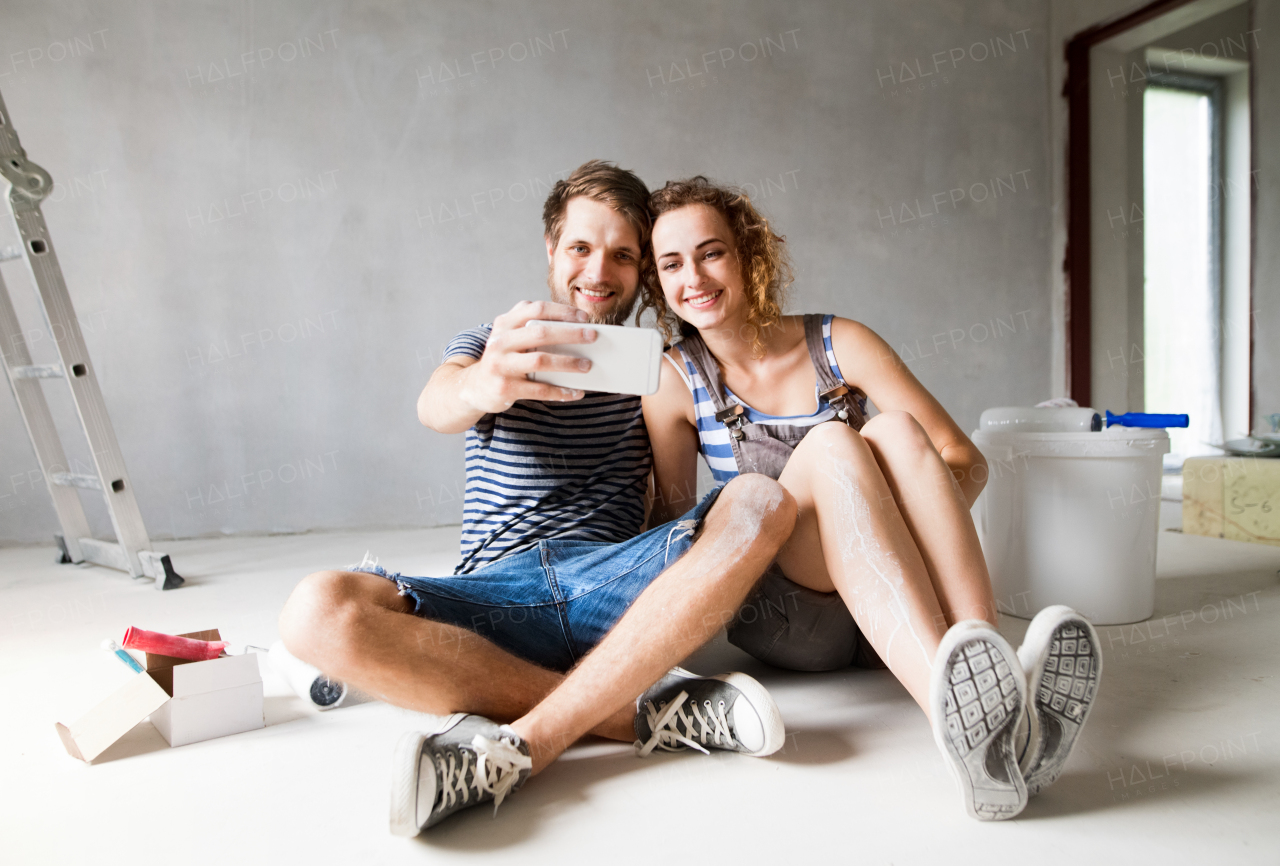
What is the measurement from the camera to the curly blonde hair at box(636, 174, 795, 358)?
131cm

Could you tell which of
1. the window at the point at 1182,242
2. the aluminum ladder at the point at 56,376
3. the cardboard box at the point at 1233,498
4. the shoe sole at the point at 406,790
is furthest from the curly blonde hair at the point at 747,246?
the window at the point at 1182,242

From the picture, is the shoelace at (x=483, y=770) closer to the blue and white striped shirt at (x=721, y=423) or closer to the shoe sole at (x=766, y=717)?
the shoe sole at (x=766, y=717)

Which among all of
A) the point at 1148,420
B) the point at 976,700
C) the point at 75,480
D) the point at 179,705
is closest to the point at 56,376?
the point at 75,480

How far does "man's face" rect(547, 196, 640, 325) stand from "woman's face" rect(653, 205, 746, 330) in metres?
0.06

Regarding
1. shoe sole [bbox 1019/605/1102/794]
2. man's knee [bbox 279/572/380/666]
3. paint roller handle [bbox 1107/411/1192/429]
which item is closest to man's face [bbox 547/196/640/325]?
man's knee [bbox 279/572/380/666]

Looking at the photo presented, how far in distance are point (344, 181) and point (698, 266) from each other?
83.1 inches

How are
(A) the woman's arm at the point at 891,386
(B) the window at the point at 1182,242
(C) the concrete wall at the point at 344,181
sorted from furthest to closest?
1. (B) the window at the point at 1182,242
2. (C) the concrete wall at the point at 344,181
3. (A) the woman's arm at the point at 891,386

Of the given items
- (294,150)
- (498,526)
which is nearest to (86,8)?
(294,150)

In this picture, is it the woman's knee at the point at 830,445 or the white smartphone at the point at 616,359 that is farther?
the woman's knee at the point at 830,445

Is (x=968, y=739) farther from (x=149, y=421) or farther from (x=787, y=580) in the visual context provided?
(x=149, y=421)

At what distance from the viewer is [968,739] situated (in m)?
0.79

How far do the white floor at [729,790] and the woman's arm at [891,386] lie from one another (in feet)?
1.27

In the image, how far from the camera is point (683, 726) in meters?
1.03

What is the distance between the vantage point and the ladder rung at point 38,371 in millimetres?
2176
